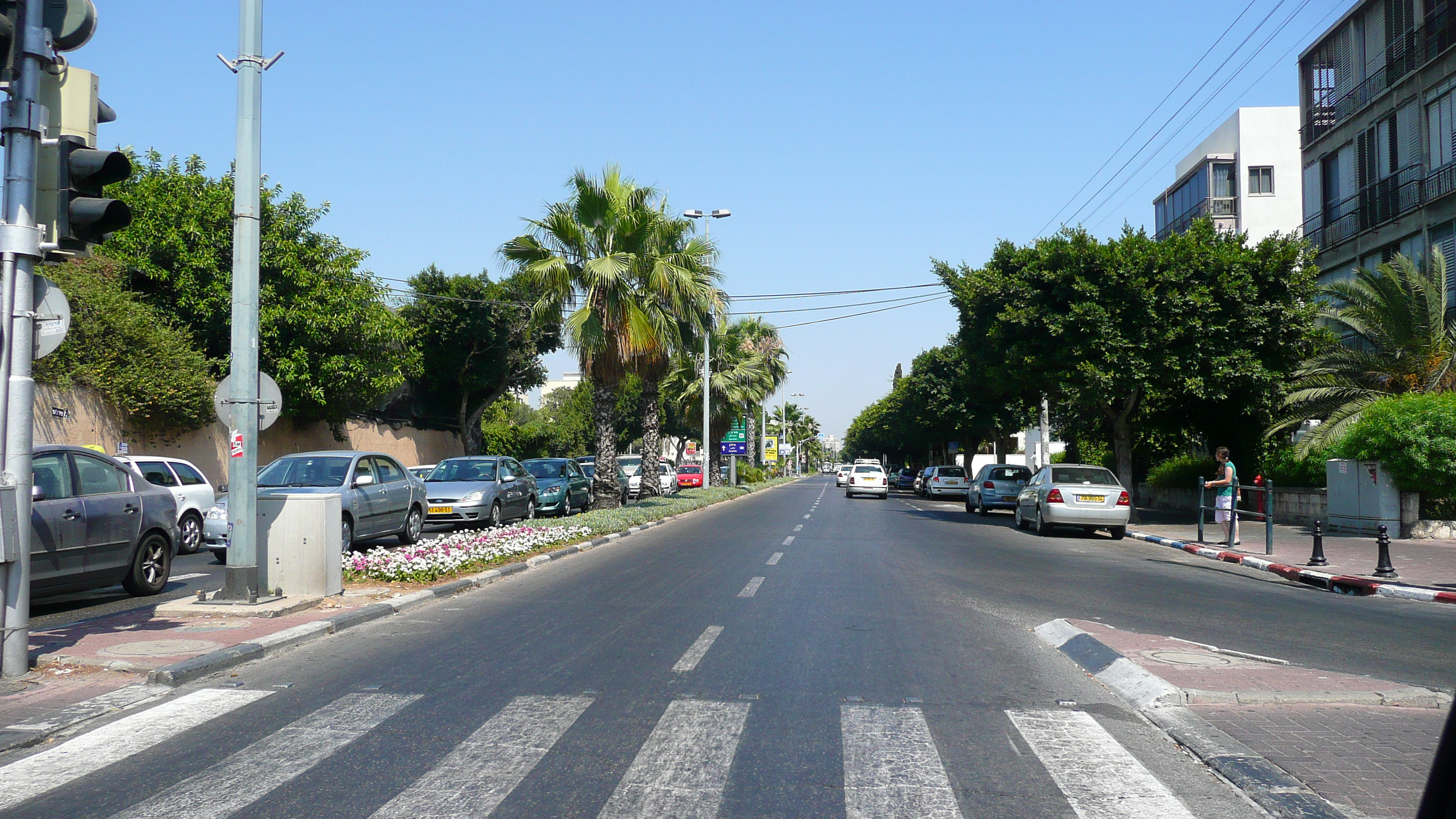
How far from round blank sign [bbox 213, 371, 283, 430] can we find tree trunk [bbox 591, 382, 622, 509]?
593 inches

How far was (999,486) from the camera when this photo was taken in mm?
30688

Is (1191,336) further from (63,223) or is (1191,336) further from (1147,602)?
(63,223)

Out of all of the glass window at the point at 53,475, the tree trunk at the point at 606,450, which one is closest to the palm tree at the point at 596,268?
the tree trunk at the point at 606,450

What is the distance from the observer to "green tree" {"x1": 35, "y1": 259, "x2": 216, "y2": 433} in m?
23.3

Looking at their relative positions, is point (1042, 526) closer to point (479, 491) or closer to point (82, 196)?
point (479, 491)

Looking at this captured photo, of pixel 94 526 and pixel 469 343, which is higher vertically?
pixel 469 343

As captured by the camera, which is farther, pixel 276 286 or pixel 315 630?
pixel 276 286

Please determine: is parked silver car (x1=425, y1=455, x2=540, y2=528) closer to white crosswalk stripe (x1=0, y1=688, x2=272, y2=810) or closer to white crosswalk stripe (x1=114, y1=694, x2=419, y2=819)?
white crosswalk stripe (x1=0, y1=688, x2=272, y2=810)

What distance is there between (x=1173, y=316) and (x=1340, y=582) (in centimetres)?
1150

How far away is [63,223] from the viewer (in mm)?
6887

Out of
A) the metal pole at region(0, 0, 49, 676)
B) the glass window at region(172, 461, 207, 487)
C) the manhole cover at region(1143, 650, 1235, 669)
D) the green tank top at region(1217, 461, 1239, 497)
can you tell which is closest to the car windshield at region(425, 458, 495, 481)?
the glass window at region(172, 461, 207, 487)

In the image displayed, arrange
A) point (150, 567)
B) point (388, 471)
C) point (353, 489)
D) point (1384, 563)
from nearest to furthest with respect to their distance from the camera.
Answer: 1. point (150, 567)
2. point (1384, 563)
3. point (353, 489)
4. point (388, 471)

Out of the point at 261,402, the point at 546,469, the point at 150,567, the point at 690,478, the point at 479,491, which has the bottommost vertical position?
the point at 690,478

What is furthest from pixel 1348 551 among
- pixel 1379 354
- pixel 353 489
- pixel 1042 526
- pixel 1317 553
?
pixel 353 489
